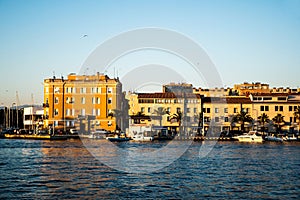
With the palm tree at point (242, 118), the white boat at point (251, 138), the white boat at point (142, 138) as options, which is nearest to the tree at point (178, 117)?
the white boat at point (142, 138)

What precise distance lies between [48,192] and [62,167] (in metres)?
12.4

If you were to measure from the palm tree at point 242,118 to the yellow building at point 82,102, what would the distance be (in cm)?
2466

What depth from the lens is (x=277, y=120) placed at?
99.2 meters

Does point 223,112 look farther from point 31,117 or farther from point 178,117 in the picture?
point 31,117

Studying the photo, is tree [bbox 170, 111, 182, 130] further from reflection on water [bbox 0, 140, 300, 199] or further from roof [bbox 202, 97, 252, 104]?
reflection on water [bbox 0, 140, 300, 199]

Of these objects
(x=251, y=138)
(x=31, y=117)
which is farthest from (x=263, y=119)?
(x=31, y=117)

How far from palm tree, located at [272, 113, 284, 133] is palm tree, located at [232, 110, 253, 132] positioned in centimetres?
492

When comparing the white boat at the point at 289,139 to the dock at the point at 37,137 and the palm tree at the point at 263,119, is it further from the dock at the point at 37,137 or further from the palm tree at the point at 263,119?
the dock at the point at 37,137

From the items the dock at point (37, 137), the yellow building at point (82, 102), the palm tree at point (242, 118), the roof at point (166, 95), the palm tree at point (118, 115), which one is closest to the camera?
the dock at point (37, 137)

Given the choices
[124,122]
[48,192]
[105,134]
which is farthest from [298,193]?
[124,122]

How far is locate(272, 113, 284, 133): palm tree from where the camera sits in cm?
9894

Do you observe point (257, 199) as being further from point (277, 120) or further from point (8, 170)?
point (277, 120)

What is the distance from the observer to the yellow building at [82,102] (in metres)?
99.9

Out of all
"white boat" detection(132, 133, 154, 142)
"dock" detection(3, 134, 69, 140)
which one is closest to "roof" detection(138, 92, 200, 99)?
"white boat" detection(132, 133, 154, 142)
